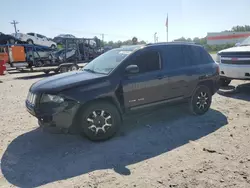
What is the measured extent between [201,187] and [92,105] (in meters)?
2.16

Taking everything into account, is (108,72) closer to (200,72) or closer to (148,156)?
(148,156)

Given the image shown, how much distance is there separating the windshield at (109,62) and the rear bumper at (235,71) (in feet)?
13.5

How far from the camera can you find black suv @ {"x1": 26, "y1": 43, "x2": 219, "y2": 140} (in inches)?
153

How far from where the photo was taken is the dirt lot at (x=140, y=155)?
3.05 meters

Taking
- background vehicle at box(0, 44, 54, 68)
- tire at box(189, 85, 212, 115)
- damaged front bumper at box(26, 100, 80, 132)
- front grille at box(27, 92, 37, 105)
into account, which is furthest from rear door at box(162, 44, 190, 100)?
background vehicle at box(0, 44, 54, 68)

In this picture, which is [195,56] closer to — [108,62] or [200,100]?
[200,100]

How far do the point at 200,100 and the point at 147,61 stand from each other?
1.80 meters

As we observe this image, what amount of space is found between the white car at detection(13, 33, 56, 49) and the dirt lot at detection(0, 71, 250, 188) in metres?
17.5

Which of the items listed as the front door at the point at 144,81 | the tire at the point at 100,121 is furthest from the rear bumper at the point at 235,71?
the tire at the point at 100,121

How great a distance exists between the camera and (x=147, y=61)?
474 centimetres

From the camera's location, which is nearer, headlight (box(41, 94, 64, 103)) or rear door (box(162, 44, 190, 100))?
headlight (box(41, 94, 64, 103))

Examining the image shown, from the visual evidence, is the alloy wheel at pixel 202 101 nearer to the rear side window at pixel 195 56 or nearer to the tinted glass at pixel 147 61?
the rear side window at pixel 195 56

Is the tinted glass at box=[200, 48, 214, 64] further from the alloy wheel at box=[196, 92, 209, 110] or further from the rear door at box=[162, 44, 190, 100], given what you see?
the alloy wheel at box=[196, 92, 209, 110]

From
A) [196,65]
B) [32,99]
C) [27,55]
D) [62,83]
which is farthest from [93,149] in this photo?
[27,55]
